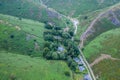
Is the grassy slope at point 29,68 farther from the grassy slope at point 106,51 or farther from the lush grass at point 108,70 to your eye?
the grassy slope at point 106,51

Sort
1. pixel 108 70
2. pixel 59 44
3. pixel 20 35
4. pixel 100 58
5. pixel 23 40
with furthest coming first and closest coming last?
pixel 20 35 → pixel 59 44 → pixel 23 40 → pixel 100 58 → pixel 108 70

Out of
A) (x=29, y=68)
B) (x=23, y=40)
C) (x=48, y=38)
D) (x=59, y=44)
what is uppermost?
(x=48, y=38)

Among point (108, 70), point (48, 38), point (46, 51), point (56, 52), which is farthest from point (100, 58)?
point (48, 38)

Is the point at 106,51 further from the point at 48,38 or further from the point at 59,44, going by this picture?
the point at 48,38

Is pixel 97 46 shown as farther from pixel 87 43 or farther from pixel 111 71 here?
pixel 111 71

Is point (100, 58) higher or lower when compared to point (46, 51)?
lower

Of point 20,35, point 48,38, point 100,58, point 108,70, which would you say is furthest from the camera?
point 48,38

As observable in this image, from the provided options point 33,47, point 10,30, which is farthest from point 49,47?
point 10,30
